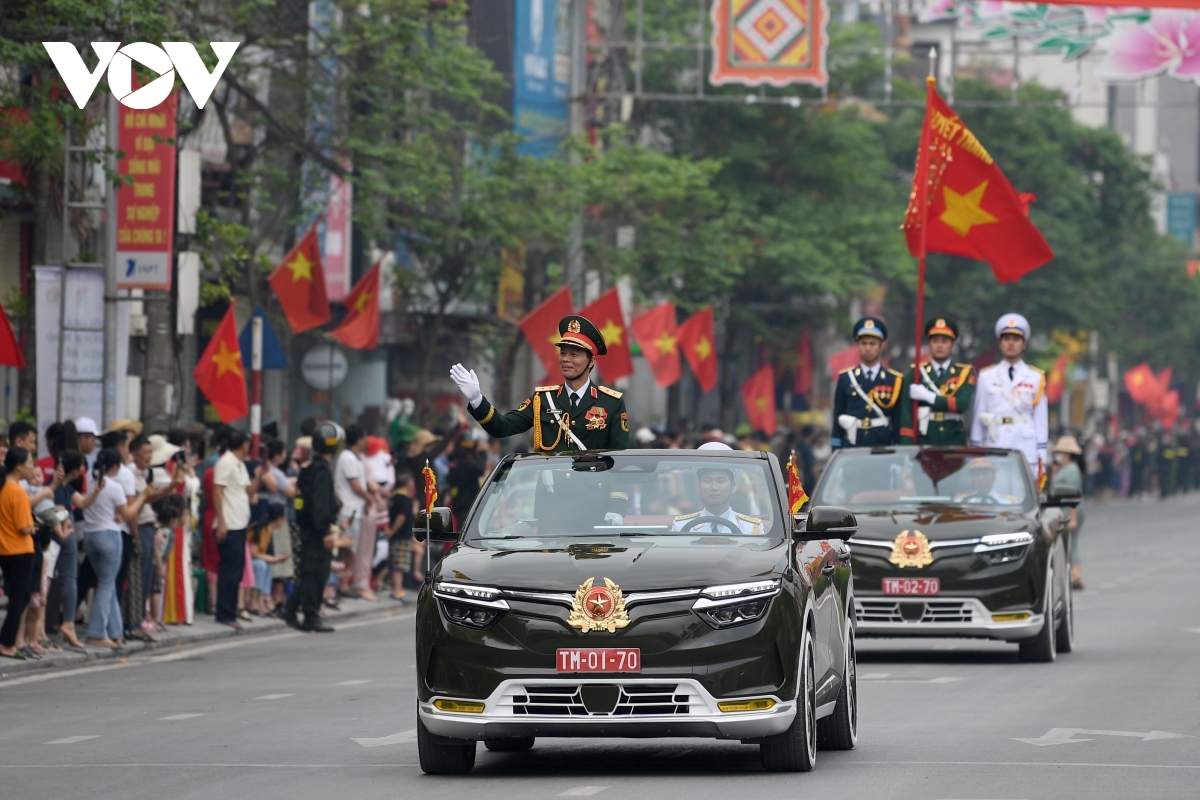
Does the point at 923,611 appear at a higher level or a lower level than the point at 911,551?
lower

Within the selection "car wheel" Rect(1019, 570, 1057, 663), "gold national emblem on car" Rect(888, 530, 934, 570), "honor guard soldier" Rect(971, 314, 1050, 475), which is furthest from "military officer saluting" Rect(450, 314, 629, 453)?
"honor guard soldier" Rect(971, 314, 1050, 475)

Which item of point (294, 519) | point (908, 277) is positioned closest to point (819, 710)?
point (294, 519)

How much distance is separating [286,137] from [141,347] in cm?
298

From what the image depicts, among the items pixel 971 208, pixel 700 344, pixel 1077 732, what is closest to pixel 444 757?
pixel 1077 732

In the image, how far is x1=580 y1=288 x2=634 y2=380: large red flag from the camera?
113 feet

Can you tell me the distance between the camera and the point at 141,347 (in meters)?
28.5

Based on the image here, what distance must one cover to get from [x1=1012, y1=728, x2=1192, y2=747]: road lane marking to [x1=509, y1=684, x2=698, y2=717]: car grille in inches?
107

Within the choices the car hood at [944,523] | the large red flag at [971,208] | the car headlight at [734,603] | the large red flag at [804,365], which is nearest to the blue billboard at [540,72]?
the large red flag at [804,365]

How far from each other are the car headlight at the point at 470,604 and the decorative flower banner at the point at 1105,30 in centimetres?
2162

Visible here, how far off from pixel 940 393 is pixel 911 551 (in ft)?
8.90

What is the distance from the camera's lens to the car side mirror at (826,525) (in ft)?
36.2

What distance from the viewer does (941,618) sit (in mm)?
17125

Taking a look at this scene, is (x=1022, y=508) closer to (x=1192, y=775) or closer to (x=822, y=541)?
(x=822, y=541)

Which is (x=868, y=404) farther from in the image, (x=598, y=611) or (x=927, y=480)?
(x=598, y=611)
